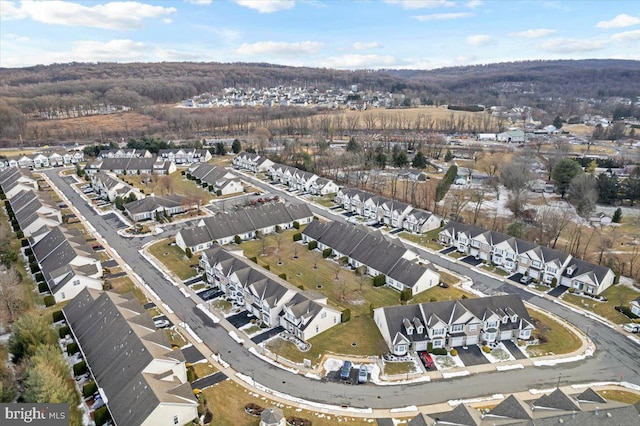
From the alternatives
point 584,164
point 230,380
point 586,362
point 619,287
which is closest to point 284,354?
point 230,380

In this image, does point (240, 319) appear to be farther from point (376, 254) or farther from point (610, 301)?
point (610, 301)

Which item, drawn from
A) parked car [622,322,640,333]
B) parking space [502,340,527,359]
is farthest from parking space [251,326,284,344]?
parked car [622,322,640,333]

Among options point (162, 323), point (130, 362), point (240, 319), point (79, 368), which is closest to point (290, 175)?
point (240, 319)

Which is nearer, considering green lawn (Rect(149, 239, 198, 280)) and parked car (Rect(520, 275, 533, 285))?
parked car (Rect(520, 275, 533, 285))

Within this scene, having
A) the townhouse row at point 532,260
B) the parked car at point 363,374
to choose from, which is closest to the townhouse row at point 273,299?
the parked car at point 363,374

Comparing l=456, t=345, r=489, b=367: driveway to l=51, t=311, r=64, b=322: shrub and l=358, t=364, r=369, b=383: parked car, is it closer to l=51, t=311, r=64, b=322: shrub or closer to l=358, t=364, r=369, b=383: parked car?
l=358, t=364, r=369, b=383: parked car

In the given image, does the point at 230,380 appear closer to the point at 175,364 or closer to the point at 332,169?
the point at 175,364

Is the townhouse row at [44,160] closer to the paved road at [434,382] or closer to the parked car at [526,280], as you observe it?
the paved road at [434,382]
